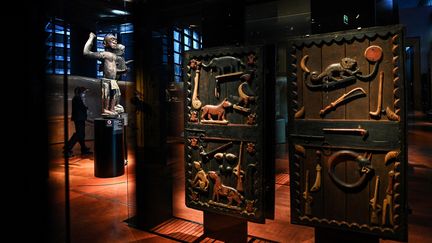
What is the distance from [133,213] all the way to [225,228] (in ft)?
3.97

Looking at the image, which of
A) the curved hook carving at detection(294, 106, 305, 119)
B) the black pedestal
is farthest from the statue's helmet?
the curved hook carving at detection(294, 106, 305, 119)

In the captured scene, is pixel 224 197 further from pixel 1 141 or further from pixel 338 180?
pixel 1 141

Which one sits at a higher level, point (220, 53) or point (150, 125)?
point (220, 53)

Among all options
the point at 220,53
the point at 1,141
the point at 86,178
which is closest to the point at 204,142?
the point at 220,53

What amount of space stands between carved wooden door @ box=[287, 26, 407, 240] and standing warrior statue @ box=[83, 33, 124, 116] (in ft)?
12.1

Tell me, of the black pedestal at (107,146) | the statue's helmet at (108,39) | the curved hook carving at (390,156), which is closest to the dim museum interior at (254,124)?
the curved hook carving at (390,156)

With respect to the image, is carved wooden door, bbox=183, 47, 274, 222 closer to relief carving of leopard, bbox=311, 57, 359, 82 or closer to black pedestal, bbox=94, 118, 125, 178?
relief carving of leopard, bbox=311, 57, 359, 82

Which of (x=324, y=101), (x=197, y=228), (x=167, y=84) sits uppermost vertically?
(x=167, y=84)

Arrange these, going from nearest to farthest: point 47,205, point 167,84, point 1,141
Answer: point 1,141 < point 47,205 < point 167,84

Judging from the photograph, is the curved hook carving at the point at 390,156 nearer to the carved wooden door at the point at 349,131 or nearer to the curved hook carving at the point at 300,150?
the carved wooden door at the point at 349,131

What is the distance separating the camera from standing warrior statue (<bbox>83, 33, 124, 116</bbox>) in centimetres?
489

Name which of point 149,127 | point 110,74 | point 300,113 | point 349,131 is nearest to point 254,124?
point 300,113

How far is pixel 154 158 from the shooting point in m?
3.22

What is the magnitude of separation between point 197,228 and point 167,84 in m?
1.56
